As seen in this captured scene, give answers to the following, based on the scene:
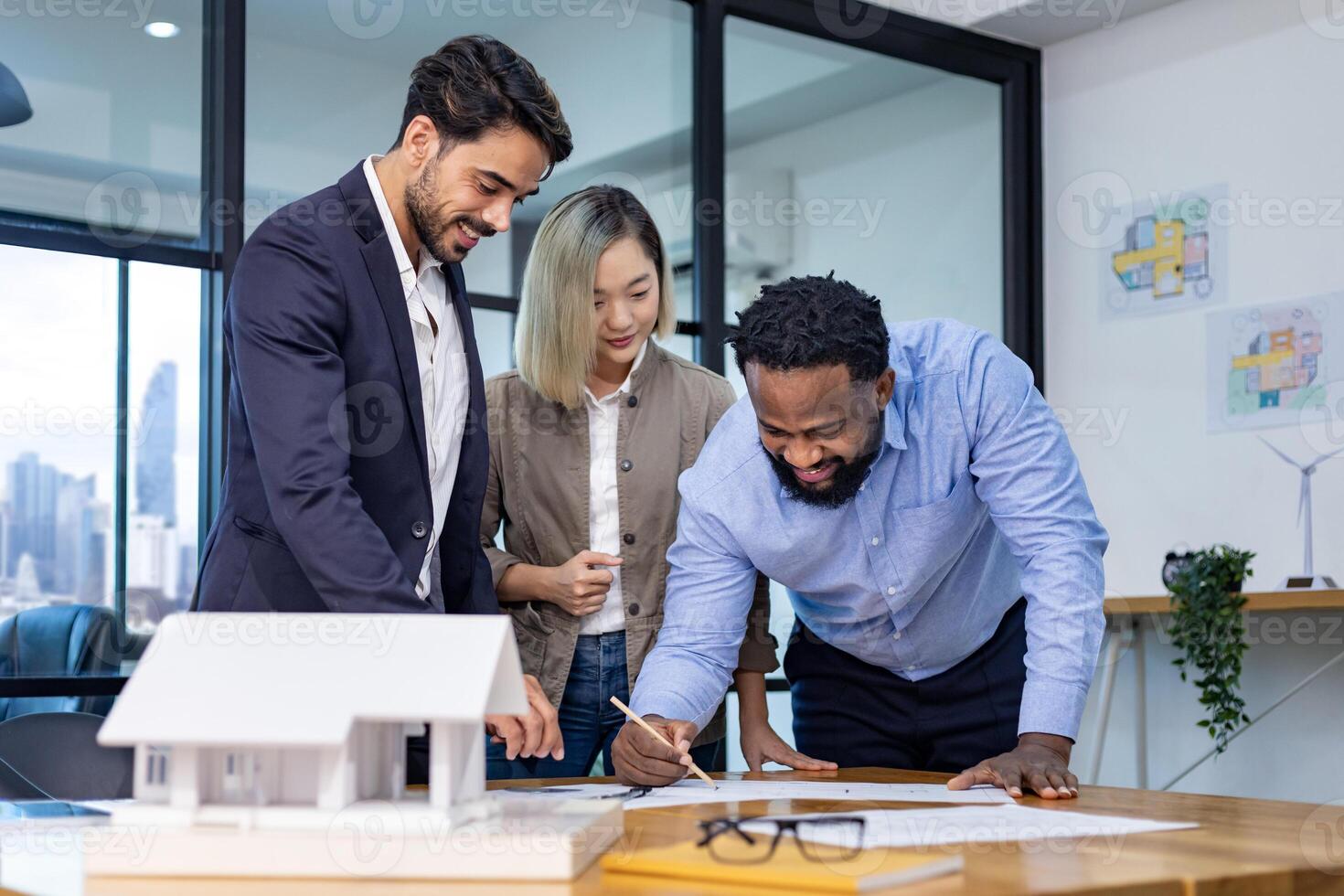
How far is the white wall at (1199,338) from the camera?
11.8ft

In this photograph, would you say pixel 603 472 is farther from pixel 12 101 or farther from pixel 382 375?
pixel 12 101

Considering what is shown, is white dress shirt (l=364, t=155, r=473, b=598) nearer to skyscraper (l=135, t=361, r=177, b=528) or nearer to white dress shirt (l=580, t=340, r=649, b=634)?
white dress shirt (l=580, t=340, r=649, b=634)

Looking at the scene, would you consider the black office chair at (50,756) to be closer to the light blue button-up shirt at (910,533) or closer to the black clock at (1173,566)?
the light blue button-up shirt at (910,533)

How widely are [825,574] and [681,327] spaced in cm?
177

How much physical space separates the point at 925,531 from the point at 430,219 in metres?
0.78

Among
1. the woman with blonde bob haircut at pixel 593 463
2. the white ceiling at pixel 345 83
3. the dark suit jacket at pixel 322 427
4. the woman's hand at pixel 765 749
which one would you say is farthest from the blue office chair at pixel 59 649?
the woman's hand at pixel 765 749

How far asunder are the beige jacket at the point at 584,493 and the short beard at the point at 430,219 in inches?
20.6

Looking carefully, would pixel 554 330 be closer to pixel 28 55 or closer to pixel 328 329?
pixel 328 329

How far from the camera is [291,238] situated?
1.66 metres

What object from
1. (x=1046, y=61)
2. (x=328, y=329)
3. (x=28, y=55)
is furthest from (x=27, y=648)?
(x=1046, y=61)

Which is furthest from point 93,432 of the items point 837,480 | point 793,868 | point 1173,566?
point 1173,566

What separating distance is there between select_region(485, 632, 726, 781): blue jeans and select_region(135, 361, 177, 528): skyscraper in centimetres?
115

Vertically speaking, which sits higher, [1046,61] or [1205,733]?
[1046,61]

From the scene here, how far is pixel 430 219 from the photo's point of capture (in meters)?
1.78
